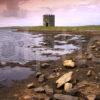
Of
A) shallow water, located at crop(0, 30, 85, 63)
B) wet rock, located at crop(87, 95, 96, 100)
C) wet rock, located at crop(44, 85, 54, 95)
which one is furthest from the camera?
shallow water, located at crop(0, 30, 85, 63)

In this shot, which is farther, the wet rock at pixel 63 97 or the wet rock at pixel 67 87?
the wet rock at pixel 67 87

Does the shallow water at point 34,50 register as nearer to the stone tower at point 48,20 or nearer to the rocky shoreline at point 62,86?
the rocky shoreline at point 62,86

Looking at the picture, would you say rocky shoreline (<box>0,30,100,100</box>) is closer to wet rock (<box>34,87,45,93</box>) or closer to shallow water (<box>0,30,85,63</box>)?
wet rock (<box>34,87,45,93</box>)

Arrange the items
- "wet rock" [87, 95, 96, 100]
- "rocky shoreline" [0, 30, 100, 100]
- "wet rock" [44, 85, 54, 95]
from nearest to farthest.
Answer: "wet rock" [87, 95, 96, 100], "rocky shoreline" [0, 30, 100, 100], "wet rock" [44, 85, 54, 95]

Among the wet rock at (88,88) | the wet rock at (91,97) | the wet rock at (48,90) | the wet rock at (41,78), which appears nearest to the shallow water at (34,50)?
the wet rock at (41,78)

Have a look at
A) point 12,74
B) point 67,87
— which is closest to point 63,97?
point 67,87

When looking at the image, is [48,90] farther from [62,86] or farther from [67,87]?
[67,87]

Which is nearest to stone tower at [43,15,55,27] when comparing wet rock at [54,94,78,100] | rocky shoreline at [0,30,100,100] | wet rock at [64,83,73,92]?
rocky shoreline at [0,30,100,100]

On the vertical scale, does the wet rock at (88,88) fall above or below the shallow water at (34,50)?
above

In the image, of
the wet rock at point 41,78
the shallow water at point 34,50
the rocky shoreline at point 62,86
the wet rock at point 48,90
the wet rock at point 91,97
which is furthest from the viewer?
the shallow water at point 34,50

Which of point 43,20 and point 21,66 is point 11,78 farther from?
point 43,20

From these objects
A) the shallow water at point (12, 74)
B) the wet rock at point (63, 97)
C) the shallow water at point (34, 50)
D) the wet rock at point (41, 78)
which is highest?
the wet rock at point (63, 97)

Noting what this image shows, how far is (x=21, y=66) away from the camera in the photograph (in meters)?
19.0

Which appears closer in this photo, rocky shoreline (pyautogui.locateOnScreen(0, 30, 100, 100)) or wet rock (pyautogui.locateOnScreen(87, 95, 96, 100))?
wet rock (pyautogui.locateOnScreen(87, 95, 96, 100))
